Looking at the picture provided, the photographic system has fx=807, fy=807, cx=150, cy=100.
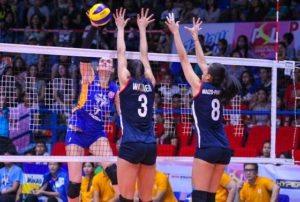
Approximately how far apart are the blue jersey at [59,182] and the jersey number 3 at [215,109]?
496 cm

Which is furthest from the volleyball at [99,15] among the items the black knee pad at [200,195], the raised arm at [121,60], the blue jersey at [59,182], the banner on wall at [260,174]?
Result: the blue jersey at [59,182]

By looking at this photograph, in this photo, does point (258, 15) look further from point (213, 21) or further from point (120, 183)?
point (120, 183)

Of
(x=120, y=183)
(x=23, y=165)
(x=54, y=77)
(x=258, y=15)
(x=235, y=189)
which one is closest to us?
(x=120, y=183)

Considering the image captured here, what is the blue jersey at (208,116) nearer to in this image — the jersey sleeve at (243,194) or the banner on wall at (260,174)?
the jersey sleeve at (243,194)

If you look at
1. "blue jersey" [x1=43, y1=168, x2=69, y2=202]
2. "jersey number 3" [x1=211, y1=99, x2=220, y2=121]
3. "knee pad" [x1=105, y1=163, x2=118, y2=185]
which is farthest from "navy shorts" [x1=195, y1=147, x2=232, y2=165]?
"blue jersey" [x1=43, y1=168, x2=69, y2=202]

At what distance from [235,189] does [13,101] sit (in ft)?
12.7

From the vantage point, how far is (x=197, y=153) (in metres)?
10.4

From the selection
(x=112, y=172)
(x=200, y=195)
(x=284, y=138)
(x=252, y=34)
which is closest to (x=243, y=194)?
Result: (x=284, y=138)

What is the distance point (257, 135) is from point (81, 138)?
4.84 metres

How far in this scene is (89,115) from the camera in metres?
11.5

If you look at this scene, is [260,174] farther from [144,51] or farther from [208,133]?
[144,51]

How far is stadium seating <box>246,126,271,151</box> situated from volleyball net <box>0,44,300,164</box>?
2cm

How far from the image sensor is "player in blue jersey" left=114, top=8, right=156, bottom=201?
10203mm

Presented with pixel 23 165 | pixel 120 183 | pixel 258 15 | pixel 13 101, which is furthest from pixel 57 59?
pixel 120 183
